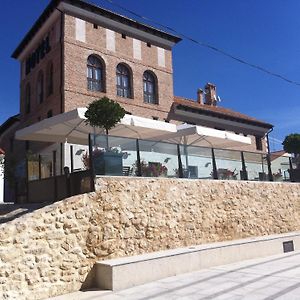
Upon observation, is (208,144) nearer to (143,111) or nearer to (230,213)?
(230,213)

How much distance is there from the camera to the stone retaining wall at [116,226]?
7.71m

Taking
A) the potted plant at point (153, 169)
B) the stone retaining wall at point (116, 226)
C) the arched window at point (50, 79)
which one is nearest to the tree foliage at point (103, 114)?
the potted plant at point (153, 169)

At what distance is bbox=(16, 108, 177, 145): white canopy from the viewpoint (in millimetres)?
12462

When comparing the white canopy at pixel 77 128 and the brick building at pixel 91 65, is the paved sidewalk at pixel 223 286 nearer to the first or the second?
the white canopy at pixel 77 128

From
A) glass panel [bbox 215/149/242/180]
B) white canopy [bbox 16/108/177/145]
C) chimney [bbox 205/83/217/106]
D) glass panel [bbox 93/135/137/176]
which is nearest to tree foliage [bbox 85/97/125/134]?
white canopy [bbox 16/108/177/145]

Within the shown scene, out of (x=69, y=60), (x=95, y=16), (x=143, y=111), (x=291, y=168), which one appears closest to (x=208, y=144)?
(x=291, y=168)

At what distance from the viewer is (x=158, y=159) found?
1189cm

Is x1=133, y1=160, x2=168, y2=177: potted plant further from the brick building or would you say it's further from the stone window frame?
the stone window frame

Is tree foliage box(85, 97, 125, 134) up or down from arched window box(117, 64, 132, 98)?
down

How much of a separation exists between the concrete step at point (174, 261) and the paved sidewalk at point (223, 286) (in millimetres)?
214

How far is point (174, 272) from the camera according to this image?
32.0ft

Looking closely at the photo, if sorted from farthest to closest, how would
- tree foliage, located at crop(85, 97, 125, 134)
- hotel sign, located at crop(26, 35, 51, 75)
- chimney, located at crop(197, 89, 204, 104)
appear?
chimney, located at crop(197, 89, 204, 104)
hotel sign, located at crop(26, 35, 51, 75)
tree foliage, located at crop(85, 97, 125, 134)

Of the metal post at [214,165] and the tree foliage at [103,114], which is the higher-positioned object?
the tree foliage at [103,114]

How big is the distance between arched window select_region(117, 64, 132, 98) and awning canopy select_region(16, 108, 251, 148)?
22.3 ft
